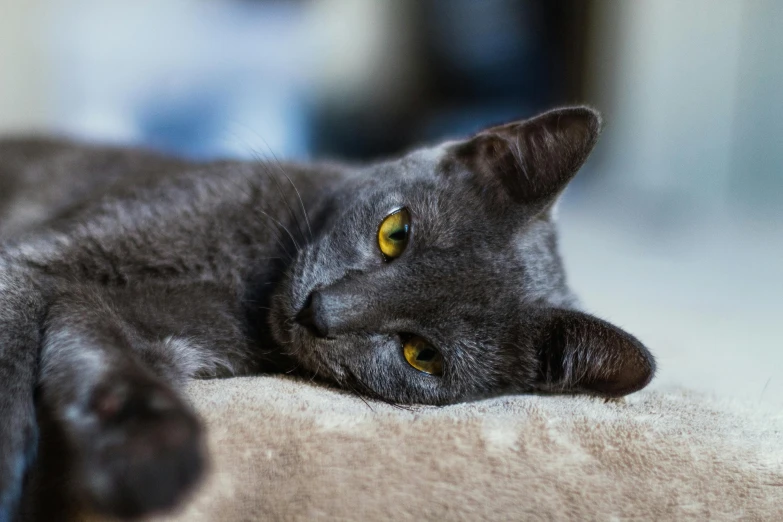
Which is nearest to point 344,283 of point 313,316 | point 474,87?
point 313,316

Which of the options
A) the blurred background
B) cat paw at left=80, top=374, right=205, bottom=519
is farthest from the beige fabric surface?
the blurred background

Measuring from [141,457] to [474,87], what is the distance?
3038mm

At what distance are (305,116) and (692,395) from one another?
2.57 m

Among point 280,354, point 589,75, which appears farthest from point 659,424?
point 589,75

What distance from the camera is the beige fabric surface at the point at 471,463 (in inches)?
25.3

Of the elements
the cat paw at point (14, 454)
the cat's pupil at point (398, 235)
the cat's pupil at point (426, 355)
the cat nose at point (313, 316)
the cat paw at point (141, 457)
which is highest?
the cat's pupil at point (398, 235)

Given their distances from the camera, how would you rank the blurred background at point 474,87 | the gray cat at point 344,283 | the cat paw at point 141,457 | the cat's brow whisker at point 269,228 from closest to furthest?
the cat paw at point 141,457 → the gray cat at point 344,283 → the cat's brow whisker at point 269,228 → the blurred background at point 474,87

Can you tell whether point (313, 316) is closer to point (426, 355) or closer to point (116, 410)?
point (426, 355)

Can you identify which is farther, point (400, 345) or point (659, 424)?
point (400, 345)

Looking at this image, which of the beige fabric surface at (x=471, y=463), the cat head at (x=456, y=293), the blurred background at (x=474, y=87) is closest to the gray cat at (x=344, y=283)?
the cat head at (x=456, y=293)

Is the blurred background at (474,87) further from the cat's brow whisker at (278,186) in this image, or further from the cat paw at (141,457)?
the cat paw at (141,457)

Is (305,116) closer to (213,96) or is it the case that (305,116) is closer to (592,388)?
(213,96)

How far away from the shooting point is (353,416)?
783 mm

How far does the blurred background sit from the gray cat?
4.34 ft
